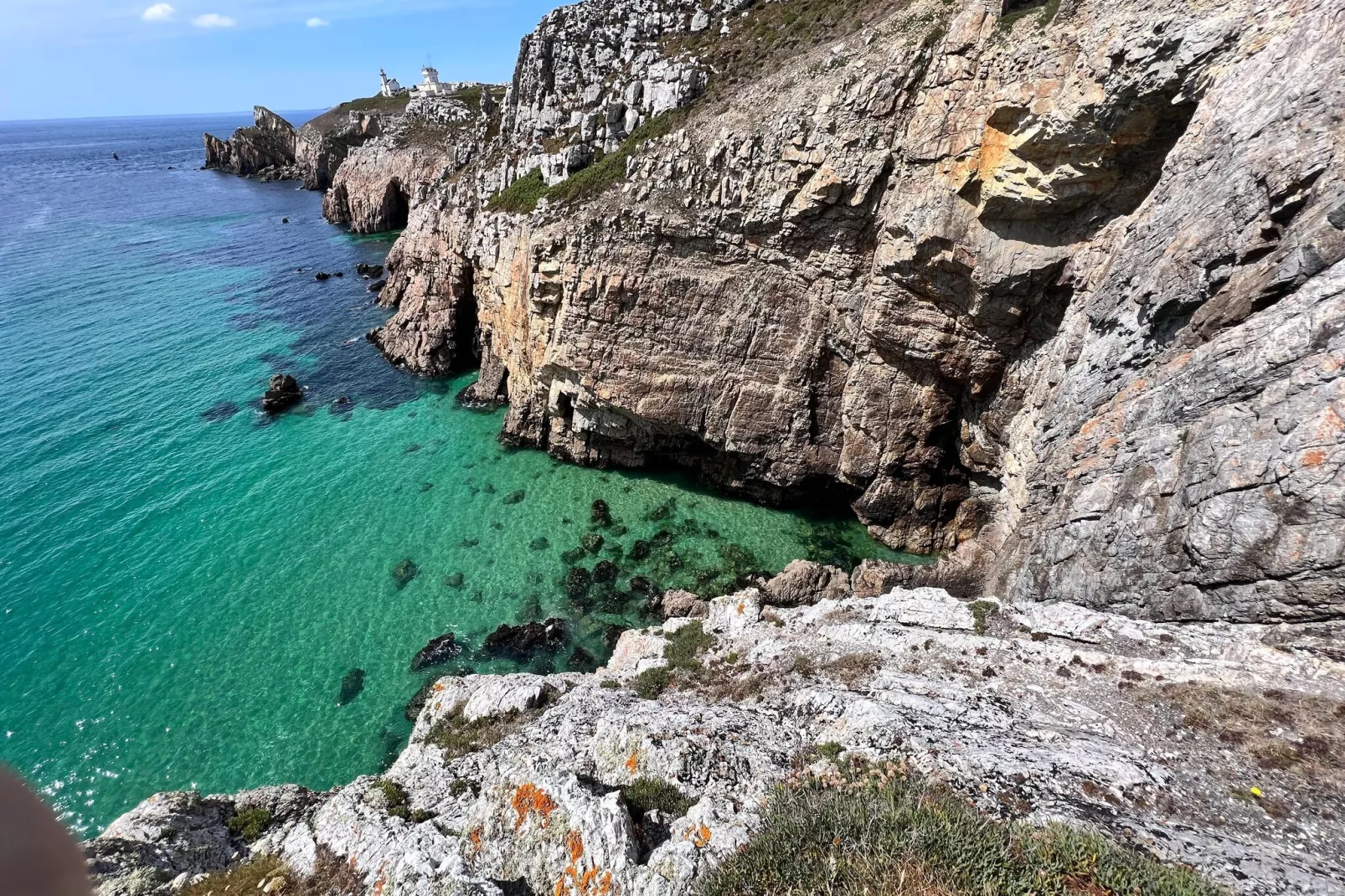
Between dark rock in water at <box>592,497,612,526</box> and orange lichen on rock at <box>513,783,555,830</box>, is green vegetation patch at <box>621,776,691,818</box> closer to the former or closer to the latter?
orange lichen on rock at <box>513,783,555,830</box>

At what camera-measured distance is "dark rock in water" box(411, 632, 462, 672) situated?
23281 millimetres

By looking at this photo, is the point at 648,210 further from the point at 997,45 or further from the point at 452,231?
→ the point at 452,231

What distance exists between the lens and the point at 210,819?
46.7ft

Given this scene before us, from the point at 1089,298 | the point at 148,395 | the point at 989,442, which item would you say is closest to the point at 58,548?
the point at 148,395

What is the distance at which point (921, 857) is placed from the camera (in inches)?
310

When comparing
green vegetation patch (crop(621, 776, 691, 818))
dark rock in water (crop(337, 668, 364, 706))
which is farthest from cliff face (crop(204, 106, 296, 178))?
green vegetation patch (crop(621, 776, 691, 818))

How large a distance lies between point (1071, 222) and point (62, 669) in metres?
43.4

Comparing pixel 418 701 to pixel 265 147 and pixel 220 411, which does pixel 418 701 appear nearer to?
pixel 220 411

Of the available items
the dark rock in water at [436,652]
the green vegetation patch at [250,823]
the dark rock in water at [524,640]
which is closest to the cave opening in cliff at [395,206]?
the dark rock in water at [436,652]

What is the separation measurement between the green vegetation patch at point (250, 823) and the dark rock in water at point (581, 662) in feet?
34.6

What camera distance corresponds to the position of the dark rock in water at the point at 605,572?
87.2 ft

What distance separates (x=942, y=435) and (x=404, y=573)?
2686cm

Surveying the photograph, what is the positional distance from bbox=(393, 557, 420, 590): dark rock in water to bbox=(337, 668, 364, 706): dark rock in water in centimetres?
431

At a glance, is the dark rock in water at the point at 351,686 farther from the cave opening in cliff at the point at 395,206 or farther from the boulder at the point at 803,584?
Result: the cave opening in cliff at the point at 395,206
